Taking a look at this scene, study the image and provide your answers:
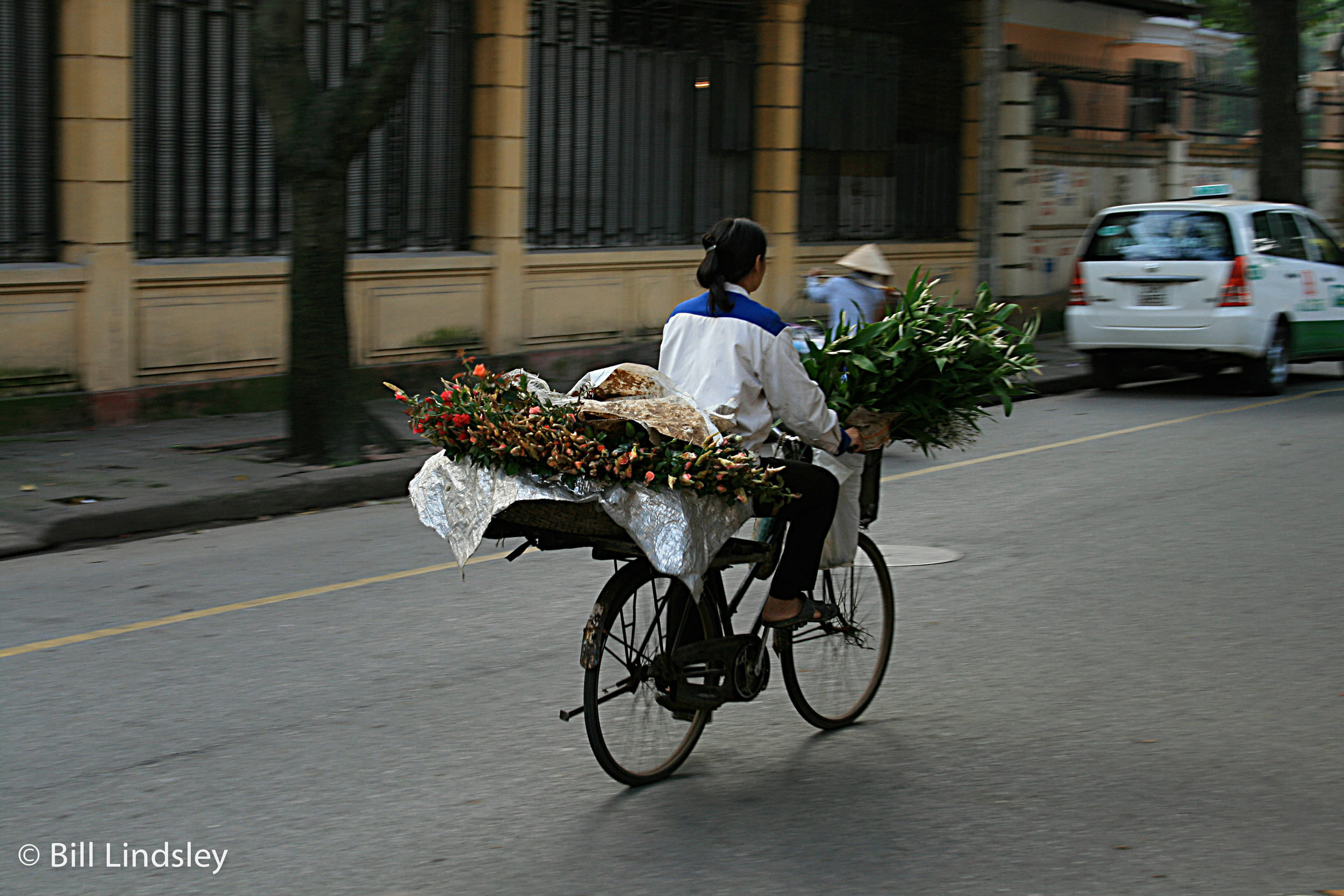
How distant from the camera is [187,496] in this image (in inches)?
345

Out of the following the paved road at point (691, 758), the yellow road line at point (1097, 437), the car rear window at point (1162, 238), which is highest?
the car rear window at point (1162, 238)

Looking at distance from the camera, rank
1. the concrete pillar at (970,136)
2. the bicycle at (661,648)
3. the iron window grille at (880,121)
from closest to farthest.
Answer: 1. the bicycle at (661,648)
2. the iron window grille at (880,121)
3. the concrete pillar at (970,136)

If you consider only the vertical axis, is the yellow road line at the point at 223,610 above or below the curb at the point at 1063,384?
below

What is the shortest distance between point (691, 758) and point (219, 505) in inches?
195

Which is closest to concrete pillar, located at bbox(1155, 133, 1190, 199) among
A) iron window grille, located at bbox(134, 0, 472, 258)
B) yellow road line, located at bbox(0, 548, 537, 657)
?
iron window grille, located at bbox(134, 0, 472, 258)

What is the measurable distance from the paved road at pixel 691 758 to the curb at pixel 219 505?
0.21 m

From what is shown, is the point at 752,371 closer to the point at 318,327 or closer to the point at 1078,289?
the point at 318,327

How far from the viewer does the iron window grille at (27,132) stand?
35.9 ft

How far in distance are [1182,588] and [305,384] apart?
5974 millimetres

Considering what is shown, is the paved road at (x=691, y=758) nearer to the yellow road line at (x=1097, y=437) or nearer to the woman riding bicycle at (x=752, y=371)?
the woman riding bicycle at (x=752, y=371)

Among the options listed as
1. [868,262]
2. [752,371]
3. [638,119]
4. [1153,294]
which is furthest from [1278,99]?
[752,371]

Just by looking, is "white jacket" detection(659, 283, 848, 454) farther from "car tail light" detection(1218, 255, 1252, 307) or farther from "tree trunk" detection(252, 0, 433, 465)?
"car tail light" detection(1218, 255, 1252, 307)

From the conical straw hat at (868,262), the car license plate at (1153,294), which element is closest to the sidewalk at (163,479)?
the conical straw hat at (868,262)

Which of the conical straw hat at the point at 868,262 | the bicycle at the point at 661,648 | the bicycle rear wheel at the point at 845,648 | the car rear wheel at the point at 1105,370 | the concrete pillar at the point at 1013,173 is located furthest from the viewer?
the concrete pillar at the point at 1013,173
